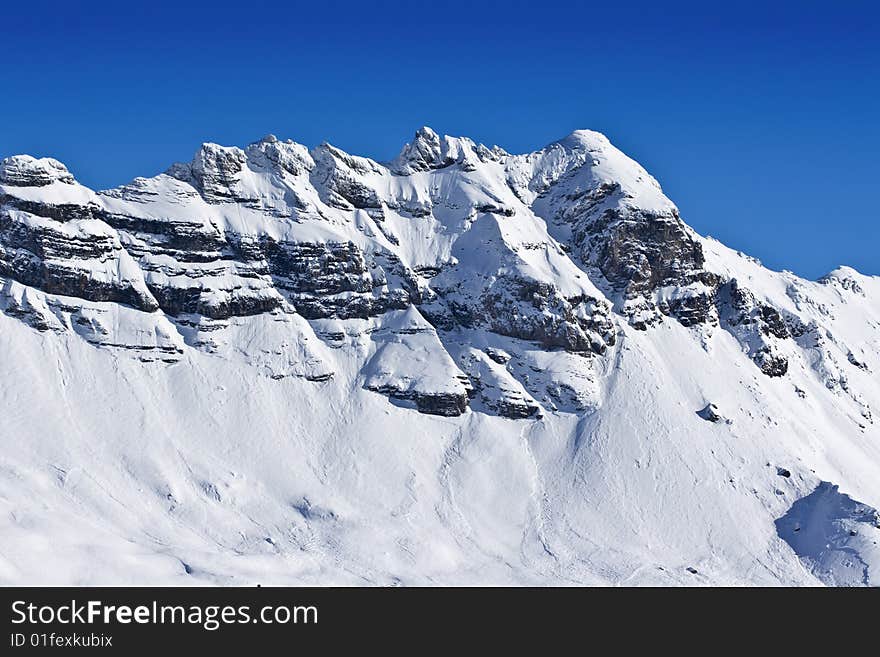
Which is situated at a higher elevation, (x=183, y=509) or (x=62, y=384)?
(x=62, y=384)

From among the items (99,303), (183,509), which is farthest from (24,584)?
(99,303)

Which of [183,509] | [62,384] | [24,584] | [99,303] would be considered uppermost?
[99,303]

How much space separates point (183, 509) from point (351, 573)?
86.5 feet

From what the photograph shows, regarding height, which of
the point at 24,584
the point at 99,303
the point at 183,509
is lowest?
the point at 24,584

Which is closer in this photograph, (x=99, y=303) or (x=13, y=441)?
(x=13, y=441)

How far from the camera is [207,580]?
484 ft

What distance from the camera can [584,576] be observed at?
171m

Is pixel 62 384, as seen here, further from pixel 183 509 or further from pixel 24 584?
pixel 24 584

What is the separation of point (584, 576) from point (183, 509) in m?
56.9

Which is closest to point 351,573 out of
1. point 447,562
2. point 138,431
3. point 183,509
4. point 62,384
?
point 447,562
